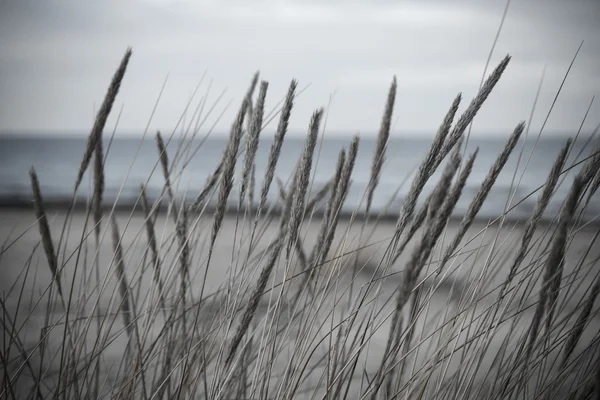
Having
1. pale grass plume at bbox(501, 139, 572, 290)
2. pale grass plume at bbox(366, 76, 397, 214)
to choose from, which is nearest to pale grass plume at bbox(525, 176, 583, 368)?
pale grass plume at bbox(501, 139, 572, 290)

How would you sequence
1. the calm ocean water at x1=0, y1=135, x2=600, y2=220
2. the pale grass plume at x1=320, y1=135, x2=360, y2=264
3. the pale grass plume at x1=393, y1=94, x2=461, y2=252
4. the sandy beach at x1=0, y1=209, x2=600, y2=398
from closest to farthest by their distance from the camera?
1. the pale grass plume at x1=393, y1=94, x2=461, y2=252
2. the pale grass plume at x1=320, y1=135, x2=360, y2=264
3. the sandy beach at x1=0, y1=209, x2=600, y2=398
4. the calm ocean water at x1=0, y1=135, x2=600, y2=220

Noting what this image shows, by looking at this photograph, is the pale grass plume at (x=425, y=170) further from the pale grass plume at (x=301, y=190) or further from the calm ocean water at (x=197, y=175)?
the calm ocean water at (x=197, y=175)

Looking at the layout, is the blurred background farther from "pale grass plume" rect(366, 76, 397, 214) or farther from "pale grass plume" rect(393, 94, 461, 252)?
"pale grass plume" rect(393, 94, 461, 252)

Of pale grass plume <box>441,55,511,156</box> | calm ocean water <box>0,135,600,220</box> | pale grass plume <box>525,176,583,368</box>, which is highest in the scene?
pale grass plume <box>441,55,511,156</box>

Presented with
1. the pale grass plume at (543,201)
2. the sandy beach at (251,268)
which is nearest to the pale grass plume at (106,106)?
the sandy beach at (251,268)

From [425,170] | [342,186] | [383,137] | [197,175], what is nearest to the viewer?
A: [425,170]

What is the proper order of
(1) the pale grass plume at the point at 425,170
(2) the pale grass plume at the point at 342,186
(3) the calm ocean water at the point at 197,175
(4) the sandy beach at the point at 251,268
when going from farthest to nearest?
(3) the calm ocean water at the point at 197,175 < (4) the sandy beach at the point at 251,268 < (2) the pale grass plume at the point at 342,186 < (1) the pale grass plume at the point at 425,170

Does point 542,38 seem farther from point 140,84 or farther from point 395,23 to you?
point 140,84

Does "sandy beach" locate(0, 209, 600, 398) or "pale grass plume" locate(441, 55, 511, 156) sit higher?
"pale grass plume" locate(441, 55, 511, 156)

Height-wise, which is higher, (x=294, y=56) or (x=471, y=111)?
(x=294, y=56)

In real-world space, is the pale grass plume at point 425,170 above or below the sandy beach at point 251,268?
above

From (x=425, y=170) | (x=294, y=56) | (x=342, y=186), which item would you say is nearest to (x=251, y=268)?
(x=342, y=186)

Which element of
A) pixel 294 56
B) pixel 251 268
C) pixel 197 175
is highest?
pixel 294 56

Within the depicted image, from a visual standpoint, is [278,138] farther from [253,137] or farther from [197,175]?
[197,175]
